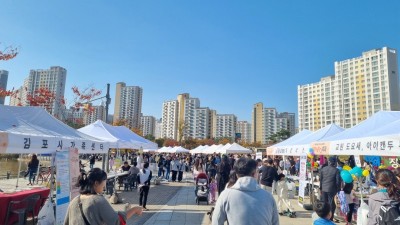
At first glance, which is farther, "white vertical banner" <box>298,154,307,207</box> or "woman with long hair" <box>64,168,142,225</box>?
"white vertical banner" <box>298,154,307,207</box>

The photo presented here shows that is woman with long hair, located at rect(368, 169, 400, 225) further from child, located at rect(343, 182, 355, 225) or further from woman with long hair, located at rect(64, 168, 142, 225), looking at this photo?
child, located at rect(343, 182, 355, 225)

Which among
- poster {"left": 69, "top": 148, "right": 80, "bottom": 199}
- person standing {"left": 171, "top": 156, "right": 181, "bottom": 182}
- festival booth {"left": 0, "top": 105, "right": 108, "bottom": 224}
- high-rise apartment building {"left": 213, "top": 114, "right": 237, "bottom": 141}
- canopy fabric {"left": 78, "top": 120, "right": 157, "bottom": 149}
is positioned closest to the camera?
festival booth {"left": 0, "top": 105, "right": 108, "bottom": 224}

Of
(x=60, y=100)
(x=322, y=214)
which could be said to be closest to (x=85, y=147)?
(x=322, y=214)

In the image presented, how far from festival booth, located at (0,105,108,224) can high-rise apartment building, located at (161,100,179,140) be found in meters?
97.3

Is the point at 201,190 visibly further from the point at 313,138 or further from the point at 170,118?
the point at 170,118

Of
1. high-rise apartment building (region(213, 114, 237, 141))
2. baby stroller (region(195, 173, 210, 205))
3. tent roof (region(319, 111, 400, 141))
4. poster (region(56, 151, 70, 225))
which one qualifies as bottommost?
baby stroller (region(195, 173, 210, 205))

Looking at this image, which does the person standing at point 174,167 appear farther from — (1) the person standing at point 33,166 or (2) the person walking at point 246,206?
(2) the person walking at point 246,206

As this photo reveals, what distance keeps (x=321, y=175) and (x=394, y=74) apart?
216 ft

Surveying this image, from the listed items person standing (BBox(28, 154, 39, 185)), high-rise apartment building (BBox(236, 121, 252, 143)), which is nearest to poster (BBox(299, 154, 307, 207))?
person standing (BBox(28, 154, 39, 185))

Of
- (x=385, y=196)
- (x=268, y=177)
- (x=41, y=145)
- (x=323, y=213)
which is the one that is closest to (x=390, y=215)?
(x=385, y=196)

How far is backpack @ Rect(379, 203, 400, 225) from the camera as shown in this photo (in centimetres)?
342

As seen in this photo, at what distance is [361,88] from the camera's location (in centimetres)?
6656

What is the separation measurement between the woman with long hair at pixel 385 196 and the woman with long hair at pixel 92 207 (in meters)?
3.17

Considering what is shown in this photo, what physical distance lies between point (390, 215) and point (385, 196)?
0.33 meters
